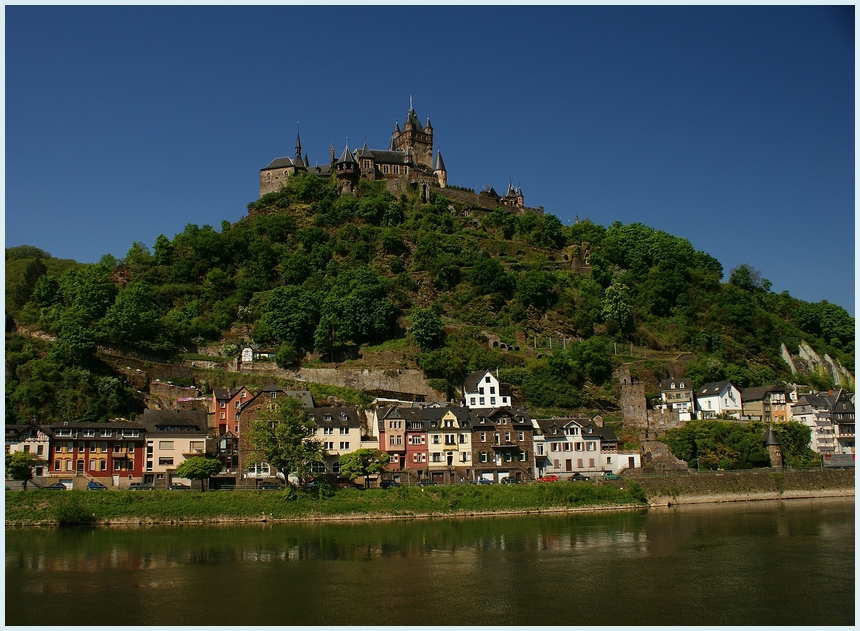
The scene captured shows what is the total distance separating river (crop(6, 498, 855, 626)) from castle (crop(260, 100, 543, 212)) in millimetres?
67410

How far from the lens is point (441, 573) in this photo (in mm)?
31156

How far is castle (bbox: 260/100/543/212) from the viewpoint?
106062mm

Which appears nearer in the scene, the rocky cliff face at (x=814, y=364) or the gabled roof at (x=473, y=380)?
the gabled roof at (x=473, y=380)

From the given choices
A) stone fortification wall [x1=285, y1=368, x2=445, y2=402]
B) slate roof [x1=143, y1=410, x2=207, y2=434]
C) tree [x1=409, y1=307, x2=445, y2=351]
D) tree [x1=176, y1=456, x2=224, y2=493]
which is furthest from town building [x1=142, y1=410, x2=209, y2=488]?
tree [x1=409, y1=307, x2=445, y2=351]

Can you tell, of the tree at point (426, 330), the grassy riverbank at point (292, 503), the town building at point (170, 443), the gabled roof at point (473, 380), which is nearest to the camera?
the grassy riverbank at point (292, 503)

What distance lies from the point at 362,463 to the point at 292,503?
226 inches

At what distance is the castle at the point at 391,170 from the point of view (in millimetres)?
106062

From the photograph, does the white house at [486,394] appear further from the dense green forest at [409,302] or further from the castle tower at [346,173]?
the castle tower at [346,173]

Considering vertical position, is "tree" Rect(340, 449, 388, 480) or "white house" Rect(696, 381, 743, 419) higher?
"white house" Rect(696, 381, 743, 419)

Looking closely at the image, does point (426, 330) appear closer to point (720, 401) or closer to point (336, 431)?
point (336, 431)

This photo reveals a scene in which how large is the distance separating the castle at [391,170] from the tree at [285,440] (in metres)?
59.0

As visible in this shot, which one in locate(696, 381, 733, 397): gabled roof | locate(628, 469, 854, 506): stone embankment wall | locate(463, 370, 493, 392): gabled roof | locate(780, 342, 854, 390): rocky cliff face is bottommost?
locate(628, 469, 854, 506): stone embankment wall

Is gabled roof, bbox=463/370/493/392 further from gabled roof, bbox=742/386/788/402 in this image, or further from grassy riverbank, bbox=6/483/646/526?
gabled roof, bbox=742/386/788/402

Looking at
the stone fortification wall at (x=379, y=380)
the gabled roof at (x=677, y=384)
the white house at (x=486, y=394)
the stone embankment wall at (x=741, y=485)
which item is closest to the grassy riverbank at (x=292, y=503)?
the stone embankment wall at (x=741, y=485)
